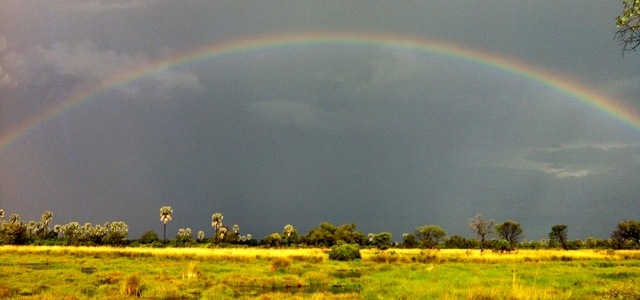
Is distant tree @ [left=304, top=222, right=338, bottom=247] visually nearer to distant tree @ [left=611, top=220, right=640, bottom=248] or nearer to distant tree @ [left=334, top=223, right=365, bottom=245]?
distant tree @ [left=334, top=223, right=365, bottom=245]

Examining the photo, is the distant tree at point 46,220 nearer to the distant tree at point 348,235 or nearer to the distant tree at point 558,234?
the distant tree at point 348,235

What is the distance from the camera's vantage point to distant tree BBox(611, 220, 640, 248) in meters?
104

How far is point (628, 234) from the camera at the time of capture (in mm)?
105125

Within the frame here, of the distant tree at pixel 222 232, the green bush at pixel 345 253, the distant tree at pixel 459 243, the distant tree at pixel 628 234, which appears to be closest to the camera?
the green bush at pixel 345 253

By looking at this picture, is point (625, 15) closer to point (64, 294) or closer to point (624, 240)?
point (64, 294)

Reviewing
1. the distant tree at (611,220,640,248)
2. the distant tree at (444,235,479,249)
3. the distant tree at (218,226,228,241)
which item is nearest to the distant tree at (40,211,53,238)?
the distant tree at (218,226,228,241)

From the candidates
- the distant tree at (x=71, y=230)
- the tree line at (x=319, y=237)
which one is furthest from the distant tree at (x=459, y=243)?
the distant tree at (x=71, y=230)

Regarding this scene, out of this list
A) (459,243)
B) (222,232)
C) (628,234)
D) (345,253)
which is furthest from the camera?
(222,232)

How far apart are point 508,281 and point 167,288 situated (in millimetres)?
20429

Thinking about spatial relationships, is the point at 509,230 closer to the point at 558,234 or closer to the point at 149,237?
the point at 558,234

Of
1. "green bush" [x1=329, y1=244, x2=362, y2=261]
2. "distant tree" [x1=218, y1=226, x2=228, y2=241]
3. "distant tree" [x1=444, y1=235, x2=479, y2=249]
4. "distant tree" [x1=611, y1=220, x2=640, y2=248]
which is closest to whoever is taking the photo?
"green bush" [x1=329, y1=244, x2=362, y2=261]

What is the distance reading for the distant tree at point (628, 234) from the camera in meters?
104

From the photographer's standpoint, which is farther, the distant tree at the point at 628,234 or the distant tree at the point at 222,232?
the distant tree at the point at 222,232

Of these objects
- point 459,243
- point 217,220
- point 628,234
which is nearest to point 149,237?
point 217,220
